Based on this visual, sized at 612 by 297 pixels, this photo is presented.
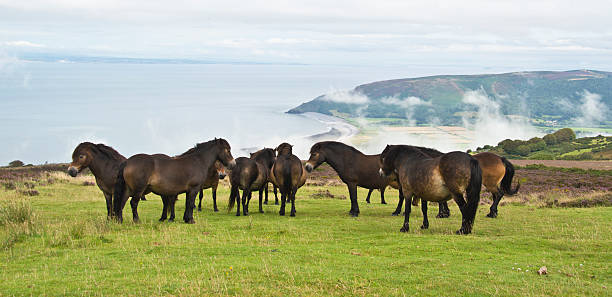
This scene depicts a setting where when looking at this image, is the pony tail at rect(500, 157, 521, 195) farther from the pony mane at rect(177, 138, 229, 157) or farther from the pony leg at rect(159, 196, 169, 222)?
the pony leg at rect(159, 196, 169, 222)

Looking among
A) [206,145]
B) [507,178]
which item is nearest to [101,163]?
[206,145]

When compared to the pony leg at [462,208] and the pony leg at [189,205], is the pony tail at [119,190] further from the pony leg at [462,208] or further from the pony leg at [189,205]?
the pony leg at [462,208]

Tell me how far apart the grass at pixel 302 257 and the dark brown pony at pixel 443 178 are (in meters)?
0.79

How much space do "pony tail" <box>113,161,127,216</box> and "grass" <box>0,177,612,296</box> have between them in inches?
20.0

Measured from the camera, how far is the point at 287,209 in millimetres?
18594

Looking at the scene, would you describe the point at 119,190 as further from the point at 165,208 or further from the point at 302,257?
the point at 302,257

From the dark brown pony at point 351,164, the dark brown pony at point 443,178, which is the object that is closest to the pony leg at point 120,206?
the dark brown pony at point 351,164

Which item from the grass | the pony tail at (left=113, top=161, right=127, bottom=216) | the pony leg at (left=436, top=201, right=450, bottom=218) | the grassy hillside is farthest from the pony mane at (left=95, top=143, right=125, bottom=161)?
the grassy hillside

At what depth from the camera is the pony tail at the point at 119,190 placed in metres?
13.7

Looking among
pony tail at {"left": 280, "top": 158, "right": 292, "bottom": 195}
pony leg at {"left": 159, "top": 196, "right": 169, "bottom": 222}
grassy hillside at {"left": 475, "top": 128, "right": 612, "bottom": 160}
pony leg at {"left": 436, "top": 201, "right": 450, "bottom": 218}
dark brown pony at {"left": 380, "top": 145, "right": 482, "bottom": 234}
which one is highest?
dark brown pony at {"left": 380, "top": 145, "right": 482, "bottom": 234}

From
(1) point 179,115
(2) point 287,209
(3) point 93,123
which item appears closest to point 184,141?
(3) point 93,123

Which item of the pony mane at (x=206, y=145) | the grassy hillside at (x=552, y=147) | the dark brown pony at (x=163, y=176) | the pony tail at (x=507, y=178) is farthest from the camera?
the grassy hillside at (x=552, y=147)

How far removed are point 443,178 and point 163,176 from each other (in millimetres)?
7312

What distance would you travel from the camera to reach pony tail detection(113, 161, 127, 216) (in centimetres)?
1373
